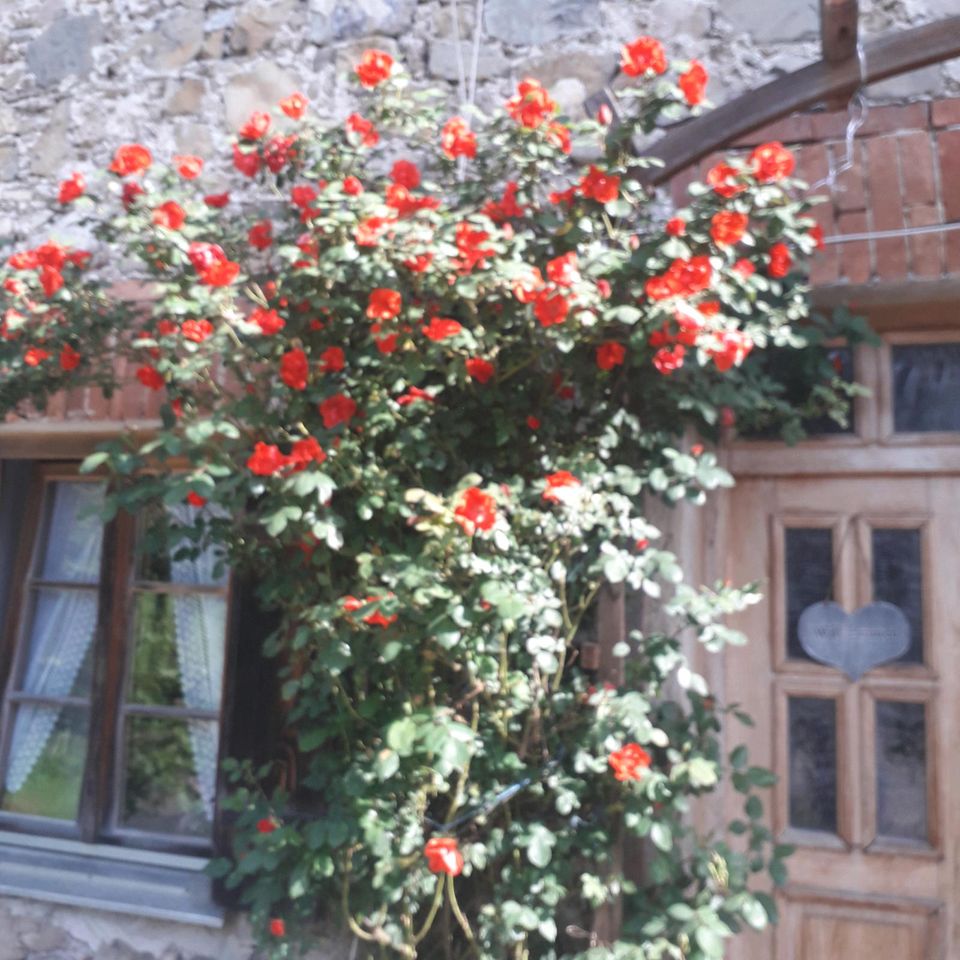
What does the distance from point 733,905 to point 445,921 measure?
2.08ft

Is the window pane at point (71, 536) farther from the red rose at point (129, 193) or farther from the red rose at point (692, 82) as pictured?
the red rose at point (692, 82)

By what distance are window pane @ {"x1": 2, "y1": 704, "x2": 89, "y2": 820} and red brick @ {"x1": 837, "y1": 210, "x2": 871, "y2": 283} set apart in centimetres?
238

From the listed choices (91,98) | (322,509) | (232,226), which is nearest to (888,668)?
(322,509)

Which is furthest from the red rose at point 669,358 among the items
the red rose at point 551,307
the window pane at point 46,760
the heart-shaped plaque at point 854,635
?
the window pane at point 46,760

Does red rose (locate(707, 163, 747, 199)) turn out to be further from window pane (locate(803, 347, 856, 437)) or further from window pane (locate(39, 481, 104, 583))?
window pane (locate(39, 481, 104, 583))

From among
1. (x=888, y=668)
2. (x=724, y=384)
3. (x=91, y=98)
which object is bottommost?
(x=888, y=668)

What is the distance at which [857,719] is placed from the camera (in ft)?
7.72

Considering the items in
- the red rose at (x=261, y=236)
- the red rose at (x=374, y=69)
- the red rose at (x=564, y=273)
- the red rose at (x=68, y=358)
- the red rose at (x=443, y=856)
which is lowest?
the red rose at (x=443, y=856)

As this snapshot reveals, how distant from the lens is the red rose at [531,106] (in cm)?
210

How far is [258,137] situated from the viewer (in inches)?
91.5

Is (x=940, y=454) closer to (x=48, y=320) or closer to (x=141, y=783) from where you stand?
(x=48, y=320)

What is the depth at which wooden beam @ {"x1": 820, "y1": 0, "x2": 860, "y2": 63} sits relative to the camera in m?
2.11

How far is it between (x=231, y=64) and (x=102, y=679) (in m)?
1.80

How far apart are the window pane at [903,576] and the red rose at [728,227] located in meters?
0.84
